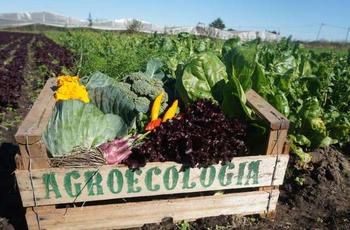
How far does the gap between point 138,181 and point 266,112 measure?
111 centimetres

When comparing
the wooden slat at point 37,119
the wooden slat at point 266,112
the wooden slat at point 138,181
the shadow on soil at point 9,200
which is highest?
the wooden slat at point 266,112

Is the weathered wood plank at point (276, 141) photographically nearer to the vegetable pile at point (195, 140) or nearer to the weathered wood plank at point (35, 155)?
the vegetable pile at point (195, 140)

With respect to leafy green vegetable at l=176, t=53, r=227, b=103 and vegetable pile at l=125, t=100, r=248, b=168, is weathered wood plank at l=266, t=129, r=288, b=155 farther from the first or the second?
leafy green vegetable at l=176, t=53, r=227, b=103

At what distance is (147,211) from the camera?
249 cm

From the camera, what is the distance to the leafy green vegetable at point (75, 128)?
231 cm

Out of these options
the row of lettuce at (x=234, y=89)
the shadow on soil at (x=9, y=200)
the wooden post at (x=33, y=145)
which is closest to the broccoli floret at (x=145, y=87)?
the row of lettuce at (x=234, y=89)

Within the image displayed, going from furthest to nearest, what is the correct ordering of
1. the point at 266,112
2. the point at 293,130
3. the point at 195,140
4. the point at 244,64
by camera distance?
the point at 293,130, the point at 244,64, the point at 266,112, the point at 195,140

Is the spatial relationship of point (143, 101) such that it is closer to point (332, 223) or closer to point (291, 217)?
point (291, 217)

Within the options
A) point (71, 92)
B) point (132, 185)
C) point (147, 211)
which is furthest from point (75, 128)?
point (147, 211)

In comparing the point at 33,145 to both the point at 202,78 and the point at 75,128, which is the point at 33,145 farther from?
the point at 202,78

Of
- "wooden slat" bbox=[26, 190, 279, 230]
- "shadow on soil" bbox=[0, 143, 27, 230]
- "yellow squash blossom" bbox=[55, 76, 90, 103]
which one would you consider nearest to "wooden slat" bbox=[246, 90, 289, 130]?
"wooden slat" bbox=[26, 190, 279, 230]

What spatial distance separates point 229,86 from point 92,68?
8.47 feet

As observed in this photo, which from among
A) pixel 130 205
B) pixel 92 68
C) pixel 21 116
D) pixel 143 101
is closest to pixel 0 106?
pixel 21 116

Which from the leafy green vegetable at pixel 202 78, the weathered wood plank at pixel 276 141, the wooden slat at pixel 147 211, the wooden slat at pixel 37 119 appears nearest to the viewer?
the wooden slat at pixel 37 119
